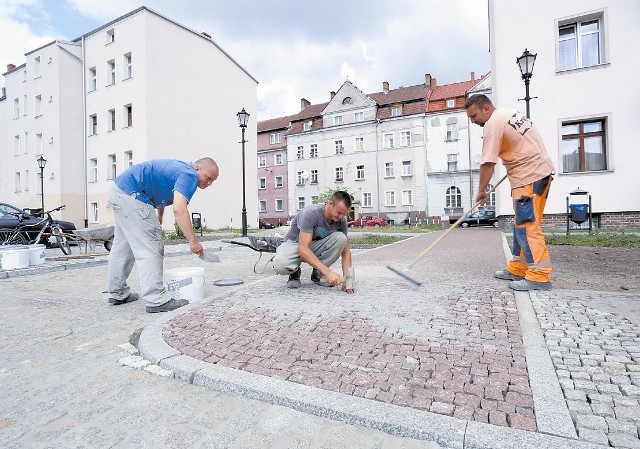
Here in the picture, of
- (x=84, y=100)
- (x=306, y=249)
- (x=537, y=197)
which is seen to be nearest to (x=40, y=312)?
(x=306, y=249)

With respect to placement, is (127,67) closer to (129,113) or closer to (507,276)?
(129,113)

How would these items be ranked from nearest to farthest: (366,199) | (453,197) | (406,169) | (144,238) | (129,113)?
(144,238)
(129,113)
(453,197)
(406,169)
(366,199)

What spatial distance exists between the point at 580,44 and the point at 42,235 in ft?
66.1

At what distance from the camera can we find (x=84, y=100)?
2634 cm

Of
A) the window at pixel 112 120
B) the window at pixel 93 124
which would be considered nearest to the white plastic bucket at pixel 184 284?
the window at pixel 112 120

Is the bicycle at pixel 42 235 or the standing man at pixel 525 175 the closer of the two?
the standing man at pixel 525 175

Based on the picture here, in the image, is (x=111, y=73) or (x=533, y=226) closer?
(x=533, y=226)

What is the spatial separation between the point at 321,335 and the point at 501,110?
10.7 ft

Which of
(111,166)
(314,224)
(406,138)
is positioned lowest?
(314,224)

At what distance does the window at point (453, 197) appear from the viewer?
39.1 metres

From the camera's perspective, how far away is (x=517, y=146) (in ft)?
14.2

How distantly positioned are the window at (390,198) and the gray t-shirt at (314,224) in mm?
38324

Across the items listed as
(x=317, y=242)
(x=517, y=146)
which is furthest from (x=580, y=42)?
(x=317, y=242)

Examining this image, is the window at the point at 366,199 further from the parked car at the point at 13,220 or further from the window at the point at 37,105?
the parked car at the point at 13,220
